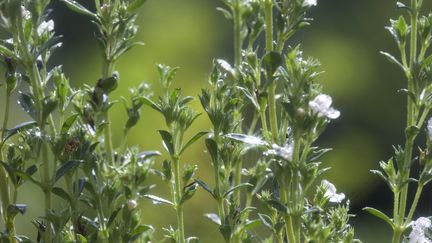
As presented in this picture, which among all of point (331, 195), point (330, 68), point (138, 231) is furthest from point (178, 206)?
point (330, 68)

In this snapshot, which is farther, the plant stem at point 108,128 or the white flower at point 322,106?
the plant stem at point 108,128

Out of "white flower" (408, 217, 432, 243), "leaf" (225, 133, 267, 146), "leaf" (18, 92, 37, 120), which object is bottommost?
"white flower" (408, 217, 432, 243)

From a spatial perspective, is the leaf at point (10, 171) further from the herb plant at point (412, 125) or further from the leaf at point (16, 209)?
the herb plant at point (412, 125)

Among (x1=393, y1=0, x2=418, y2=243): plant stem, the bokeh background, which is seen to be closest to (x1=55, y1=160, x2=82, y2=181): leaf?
(x1=393, y1=0, x2=418, y2=243): plant stem

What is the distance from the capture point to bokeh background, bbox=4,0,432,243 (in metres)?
2.57

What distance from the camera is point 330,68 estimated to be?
2.88 meters

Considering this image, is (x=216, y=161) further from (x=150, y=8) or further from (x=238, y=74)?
(x=150, y=8)

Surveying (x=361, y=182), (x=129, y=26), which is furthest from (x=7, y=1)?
(x=361, y=182)

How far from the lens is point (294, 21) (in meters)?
0.85

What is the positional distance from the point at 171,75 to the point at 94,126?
0.10 m

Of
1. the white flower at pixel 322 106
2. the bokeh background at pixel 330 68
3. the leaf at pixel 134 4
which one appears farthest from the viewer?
the bokeh background at pixel 330 68

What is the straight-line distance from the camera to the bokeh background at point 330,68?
2568 mm

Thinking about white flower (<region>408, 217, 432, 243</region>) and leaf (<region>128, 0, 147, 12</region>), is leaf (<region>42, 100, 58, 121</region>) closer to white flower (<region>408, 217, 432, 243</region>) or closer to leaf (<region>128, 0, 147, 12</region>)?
leaf (<region>128, 0, 147, 12</region>)

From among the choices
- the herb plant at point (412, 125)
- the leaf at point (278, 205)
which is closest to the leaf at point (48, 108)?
the leaf at point (278, 205)
